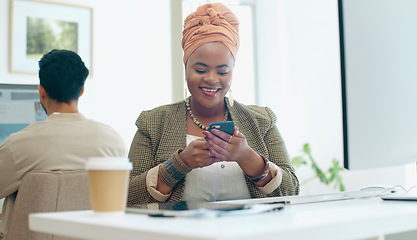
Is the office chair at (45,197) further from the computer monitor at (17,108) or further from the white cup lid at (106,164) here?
the computer monitor at (17,108)

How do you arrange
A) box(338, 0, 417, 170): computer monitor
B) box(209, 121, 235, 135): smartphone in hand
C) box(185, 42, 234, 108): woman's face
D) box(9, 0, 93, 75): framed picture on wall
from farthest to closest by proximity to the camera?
1. box(9, 0, 93, 75): framed picture on wall
2. box(185, 42, 234, 108): woman's face
3. box(209, 121, 235, 135): smartphone in hand
4. box(338, 0, 417, 170): computer monitor

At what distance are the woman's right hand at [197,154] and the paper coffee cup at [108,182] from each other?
557 millimetres

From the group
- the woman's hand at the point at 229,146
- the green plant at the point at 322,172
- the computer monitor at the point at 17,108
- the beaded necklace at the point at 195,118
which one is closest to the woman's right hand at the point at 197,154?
the woman's hand at the point at 229,146

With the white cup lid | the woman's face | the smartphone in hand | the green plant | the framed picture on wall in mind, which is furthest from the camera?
the green plant

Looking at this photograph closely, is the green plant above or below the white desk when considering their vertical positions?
below

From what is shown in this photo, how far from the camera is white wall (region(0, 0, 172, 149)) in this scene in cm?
340

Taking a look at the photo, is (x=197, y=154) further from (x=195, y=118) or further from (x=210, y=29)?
(x=210, y=29)

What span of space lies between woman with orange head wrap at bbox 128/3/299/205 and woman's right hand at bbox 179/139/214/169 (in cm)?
3

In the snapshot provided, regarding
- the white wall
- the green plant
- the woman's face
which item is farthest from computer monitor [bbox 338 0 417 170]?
the green plant

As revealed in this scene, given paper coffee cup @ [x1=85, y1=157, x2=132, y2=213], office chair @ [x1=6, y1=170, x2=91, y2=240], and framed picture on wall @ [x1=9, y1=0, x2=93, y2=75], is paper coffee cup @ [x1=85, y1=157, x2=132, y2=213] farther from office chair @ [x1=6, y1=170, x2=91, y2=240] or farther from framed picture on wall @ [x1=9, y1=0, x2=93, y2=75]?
framed picture on wall @ [x1=9, y1=0, x2=93, y2=75]

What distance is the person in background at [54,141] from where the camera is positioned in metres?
1.58

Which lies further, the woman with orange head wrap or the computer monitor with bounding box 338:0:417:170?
the woman with orange head wrap

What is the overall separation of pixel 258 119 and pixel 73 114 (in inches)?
27.1

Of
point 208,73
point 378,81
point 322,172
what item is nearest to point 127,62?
point 322,172
